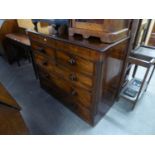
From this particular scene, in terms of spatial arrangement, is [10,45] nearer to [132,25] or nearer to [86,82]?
[86,82]

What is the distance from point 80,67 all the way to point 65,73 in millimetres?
280

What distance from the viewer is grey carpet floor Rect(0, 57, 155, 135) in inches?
57.8

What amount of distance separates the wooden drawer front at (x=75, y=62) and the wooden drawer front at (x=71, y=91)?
0.24 m

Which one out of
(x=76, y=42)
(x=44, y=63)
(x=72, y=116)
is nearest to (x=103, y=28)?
(x=76, y=42)

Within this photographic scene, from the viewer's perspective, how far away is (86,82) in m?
1.15

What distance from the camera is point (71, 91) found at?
142cm

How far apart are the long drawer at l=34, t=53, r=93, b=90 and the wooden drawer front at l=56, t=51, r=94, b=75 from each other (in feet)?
0.19

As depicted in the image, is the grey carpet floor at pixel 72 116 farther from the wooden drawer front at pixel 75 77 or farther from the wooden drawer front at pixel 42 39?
the wooden drawer front at pixel 42 39

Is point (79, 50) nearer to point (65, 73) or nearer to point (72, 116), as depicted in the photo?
point (65, 73)

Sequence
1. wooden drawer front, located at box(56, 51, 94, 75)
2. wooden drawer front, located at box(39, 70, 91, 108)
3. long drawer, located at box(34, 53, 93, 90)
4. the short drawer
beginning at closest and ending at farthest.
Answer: the short drawer < wooden drawer front, located at box(56, 51, 94, 75) < long drawer, located at box(34, 53, 93, 90) < wooden drawer front, located at box(39, 70, 91, 108)

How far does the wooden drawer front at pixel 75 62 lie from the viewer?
3.38ft

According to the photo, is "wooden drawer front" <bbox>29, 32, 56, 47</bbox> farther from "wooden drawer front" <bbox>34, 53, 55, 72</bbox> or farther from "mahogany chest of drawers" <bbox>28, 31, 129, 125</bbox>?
"wooden drawer front" <bbox>34, 53, 55, 72</bbox>


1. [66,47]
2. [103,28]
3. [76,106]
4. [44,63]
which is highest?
[103,28]

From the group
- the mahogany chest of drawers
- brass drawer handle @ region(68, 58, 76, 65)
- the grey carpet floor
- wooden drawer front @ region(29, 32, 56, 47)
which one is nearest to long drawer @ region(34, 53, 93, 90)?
the mahogany chest of drawers
